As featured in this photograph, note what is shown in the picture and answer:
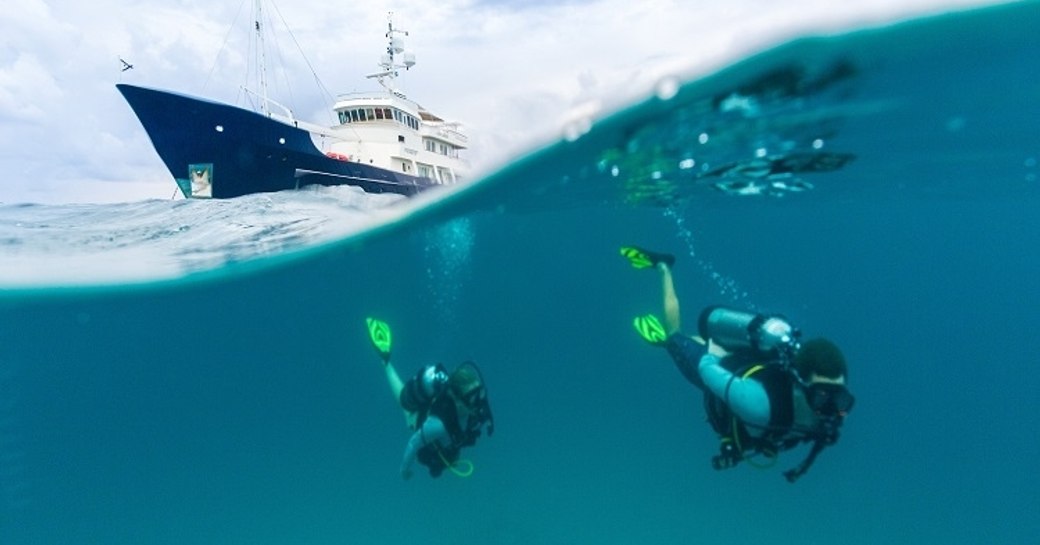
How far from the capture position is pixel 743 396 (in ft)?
19.9

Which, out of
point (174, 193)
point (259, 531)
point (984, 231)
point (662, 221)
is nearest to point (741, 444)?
point (174, 193)

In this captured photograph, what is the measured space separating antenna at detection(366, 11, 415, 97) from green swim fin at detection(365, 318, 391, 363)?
548 inches

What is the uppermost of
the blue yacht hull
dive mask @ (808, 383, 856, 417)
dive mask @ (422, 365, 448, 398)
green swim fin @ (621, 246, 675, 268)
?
the blue yacht hull

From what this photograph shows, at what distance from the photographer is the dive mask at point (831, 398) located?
529 centimetres

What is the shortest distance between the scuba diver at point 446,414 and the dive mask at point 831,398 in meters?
4.45

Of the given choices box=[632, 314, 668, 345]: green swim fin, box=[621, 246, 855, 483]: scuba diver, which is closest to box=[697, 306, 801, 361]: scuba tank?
box=[621, 246, 855, 483]: scuba diver

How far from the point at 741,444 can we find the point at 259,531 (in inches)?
1235

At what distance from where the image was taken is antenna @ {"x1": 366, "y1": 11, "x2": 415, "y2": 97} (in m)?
24.2

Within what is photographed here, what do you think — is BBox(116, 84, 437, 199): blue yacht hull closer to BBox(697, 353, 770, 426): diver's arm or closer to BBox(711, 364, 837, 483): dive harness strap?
BBox(697, 353, 770, 426): diver's arm

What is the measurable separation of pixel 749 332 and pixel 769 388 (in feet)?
3.76

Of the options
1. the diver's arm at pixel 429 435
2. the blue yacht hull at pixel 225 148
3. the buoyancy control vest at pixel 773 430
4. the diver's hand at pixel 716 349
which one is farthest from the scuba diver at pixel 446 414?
the blue yacht hull at pixel 225 148

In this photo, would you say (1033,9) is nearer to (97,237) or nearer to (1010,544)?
(97,237)

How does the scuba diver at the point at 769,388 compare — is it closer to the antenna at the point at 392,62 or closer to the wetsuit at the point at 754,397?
the wetsuit at the point at 754,397

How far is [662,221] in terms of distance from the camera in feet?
72.9
